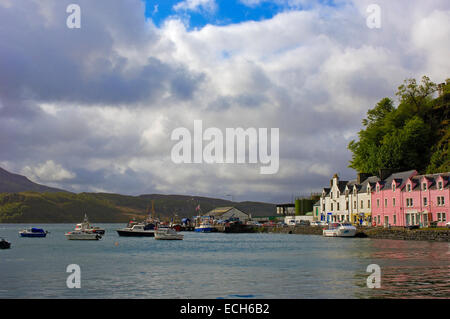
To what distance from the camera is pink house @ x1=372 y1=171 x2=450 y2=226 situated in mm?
88375

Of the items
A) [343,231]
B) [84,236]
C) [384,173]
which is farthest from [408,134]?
[84,236]

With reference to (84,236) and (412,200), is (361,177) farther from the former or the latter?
(84,236)

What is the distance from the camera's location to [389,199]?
103625 millimetres

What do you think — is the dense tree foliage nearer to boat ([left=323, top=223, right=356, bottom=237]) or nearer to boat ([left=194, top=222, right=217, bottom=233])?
boat ([left=323, top=223, right=356, bottom=237])

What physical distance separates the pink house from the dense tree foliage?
9403 mm

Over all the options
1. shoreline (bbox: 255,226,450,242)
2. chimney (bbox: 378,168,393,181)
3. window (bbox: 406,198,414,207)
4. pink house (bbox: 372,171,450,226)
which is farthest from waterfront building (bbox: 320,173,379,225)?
window (bbox: 406,198,414,207)

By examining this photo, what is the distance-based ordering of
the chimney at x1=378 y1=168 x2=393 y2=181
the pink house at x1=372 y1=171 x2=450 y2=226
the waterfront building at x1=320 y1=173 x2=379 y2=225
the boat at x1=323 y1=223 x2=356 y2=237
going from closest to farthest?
1. the pink house at x1=372 y1=171 x2=450 y2=226
2. the boat at x1=323 y1=223 x2=356 y2=237
3. the chimney at x1=378 y1=168 x2=393 y2=181
4. the waterfront building at x1=320 y1=173 x2=379 y2=225

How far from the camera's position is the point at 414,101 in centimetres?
12825

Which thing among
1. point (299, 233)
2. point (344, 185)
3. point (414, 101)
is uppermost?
point (414, 101)

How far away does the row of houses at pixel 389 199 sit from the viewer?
89.3 meters
